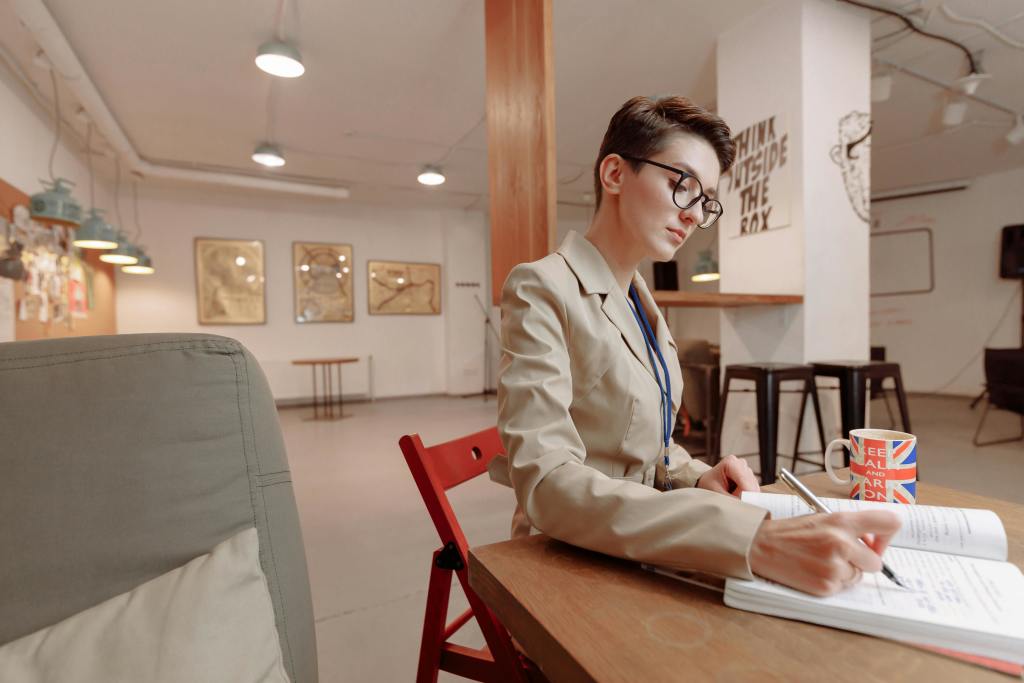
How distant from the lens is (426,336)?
7996 millimetres

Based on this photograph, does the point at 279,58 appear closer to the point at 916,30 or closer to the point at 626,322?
the point at 626,322

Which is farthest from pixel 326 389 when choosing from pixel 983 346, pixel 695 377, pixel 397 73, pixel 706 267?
pixel 983 346

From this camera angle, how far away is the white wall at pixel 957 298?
6.47 m


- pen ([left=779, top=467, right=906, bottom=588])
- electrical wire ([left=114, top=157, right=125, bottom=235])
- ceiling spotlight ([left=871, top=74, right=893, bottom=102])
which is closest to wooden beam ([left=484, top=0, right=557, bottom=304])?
pen ([left=779, top=467, right=906, bottom=588])

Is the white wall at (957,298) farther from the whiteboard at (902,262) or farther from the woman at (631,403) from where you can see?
the woman at (631,403)

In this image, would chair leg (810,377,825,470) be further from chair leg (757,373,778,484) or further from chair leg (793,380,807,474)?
chair leg (757,373,778,484)

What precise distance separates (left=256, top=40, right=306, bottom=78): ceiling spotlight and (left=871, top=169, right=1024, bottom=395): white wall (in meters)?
8.09

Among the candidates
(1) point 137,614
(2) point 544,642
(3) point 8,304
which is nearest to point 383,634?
(1) point 137,614

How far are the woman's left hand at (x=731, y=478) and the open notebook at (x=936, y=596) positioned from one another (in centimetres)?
20

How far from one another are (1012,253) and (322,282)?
9.24 m

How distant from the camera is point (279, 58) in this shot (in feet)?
10.2

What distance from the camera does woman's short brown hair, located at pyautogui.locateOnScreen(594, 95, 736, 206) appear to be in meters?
0.87

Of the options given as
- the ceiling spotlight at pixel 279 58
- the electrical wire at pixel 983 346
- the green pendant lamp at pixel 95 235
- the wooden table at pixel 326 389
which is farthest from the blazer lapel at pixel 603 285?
the electrical wire at pixel 983 346

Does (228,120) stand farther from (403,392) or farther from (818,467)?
(818,467)
